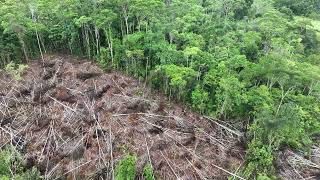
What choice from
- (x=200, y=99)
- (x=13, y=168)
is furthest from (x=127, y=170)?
(x=200, y=99)

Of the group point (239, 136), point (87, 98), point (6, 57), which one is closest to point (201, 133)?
point (239, 136)

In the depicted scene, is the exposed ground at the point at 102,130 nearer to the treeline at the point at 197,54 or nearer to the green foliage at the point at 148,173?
the green foliage at the point at 148,173

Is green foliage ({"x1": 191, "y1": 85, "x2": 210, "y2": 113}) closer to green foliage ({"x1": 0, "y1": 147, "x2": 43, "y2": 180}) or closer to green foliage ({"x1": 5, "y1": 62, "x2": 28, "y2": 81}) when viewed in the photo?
green foliage ({"x1": 0, "y1": 147, "x2": 43, "y2": 180})

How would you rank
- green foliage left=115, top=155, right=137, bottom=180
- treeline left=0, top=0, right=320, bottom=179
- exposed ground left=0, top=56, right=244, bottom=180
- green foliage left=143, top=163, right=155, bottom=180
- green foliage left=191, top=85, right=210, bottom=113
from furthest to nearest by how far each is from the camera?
green foliage left=191, top=85, right=210, bottom=113
treeline left=0, top=0, right=320, bottom=179
exposed ground left=0, top=56, right=244, bottom=180
green foliage left=143, top=163, right=155, bottom=180
green foliage left=115, top=155, right=137, bottom=180

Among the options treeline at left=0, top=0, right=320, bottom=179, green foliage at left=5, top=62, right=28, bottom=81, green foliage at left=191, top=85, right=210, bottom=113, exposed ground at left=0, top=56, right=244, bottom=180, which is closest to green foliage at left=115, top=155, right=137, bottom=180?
exposed ground at left=0, top=56, right=244, bottom=180

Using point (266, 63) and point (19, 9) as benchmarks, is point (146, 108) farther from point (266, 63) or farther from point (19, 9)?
point (19, 9)

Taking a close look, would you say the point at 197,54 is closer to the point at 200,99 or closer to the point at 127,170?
the point at 200,99

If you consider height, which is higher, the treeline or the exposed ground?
the treeline

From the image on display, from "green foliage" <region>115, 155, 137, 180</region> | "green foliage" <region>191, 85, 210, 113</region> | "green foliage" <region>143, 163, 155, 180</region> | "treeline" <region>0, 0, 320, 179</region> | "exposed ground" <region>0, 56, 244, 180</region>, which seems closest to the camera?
"green foliage" <region>115, 155, 137, 180</region>
